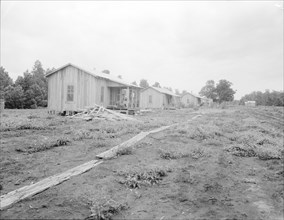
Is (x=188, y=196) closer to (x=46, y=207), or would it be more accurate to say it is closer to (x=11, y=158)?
(x=46, y=207)

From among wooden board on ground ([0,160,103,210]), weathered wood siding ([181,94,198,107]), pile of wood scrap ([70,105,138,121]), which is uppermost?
weathered wood siding ([181,94,198,107])

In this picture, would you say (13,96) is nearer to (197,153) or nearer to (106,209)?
(197,153)

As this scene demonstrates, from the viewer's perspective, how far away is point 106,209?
3.18 metres

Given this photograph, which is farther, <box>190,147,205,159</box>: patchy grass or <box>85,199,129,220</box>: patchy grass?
<box>190,147,205,159</box>: patchy grass

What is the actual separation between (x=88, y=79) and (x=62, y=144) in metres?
13.4

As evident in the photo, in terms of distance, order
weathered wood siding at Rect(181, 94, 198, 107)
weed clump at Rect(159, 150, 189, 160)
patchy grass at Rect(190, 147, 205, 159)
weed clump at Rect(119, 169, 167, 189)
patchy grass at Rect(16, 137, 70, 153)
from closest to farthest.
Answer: weed clump at Rect(119, 169, 167, 189), weed clump at Rect(159, 150, 189, 160), patchy grass at Rect(190, 147, 205, 159), patchy grass at Rect(16, 137, 70, 153), weathered wood siding at Rect(181, 94, 198, 107)

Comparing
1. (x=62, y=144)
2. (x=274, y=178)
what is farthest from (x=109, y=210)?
(x=62, y=144)

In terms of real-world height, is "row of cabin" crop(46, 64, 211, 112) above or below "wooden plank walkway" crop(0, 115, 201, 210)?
above

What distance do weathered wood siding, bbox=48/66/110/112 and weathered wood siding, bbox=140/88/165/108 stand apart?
71.8 ft

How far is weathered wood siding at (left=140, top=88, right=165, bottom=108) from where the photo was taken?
140ft

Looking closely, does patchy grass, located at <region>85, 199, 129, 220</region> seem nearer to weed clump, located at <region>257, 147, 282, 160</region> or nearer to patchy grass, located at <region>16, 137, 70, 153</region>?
patchy grass, located at <region>16, 137, 70, 153</region>

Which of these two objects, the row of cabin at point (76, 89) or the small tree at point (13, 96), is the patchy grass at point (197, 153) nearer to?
the row of cabin at point (76, 89)

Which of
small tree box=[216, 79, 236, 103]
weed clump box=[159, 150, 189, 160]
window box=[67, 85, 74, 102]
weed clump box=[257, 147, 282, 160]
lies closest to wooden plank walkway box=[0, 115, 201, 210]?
weed clump box=[159, 150, 189, 160]

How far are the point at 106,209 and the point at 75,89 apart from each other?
1827cm
